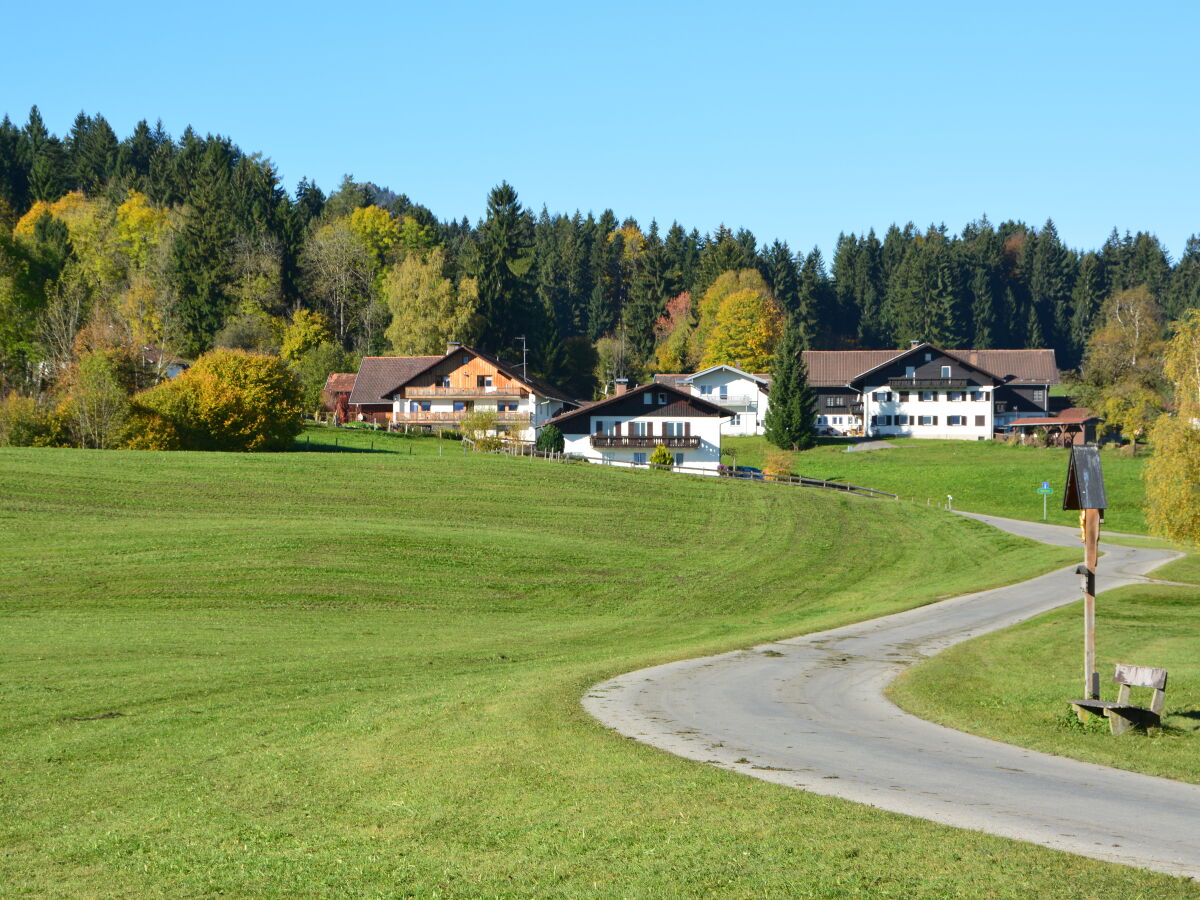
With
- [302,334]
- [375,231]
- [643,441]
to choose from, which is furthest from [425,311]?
[643,441]

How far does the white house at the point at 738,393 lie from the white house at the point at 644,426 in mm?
36214

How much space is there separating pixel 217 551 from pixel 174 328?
8561cm

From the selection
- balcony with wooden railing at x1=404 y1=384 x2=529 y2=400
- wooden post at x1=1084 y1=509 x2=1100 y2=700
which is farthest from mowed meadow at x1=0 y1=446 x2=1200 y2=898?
balcony with wooden railing at x1=404 y1=384 x2=529 y2=400

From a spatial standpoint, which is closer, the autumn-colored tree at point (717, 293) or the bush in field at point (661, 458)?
the bush in field at point (661, 458)

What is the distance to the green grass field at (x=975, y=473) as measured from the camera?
83562 mm

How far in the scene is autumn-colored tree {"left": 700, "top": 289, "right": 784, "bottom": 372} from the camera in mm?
148375

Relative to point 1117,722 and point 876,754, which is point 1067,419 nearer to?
point 1117,722

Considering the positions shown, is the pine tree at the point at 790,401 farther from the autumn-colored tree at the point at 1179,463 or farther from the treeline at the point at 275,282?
the autumn-colored tree at the point at 1179,463

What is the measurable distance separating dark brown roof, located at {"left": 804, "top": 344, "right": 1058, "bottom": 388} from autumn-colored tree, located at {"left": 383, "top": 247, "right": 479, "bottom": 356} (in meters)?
40.5

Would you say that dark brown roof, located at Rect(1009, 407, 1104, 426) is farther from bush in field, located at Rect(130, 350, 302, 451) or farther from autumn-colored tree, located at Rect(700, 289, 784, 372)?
bush in field, located at Rect(130, 350, 302, 451)

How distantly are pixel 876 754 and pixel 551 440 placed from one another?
7492 cm

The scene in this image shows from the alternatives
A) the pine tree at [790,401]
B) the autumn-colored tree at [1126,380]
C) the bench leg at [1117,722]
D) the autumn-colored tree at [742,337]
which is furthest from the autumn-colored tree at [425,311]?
the bench leg at [1117,722]

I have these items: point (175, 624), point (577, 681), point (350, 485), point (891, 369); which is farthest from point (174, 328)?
point (577, 681)

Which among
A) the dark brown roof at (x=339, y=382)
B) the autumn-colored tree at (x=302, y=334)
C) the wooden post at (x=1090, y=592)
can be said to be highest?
the autumn-colored tree at (x=302, y=334)
